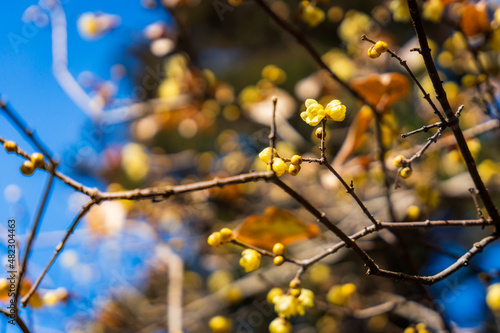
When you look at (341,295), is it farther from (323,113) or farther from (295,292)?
(323,113)

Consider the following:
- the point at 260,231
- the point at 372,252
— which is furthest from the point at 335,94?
the point at 260,231

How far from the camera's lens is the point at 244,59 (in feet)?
11.3

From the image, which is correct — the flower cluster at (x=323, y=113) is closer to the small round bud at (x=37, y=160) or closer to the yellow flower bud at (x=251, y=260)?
the yellow flower bud at (x=251, y=260)

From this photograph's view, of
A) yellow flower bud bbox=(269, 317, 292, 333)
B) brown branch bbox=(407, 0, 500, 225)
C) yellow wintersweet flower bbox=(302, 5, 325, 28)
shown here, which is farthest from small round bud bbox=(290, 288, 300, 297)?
yellow wintersweet flower bbox=(302, 5, 325, 28)

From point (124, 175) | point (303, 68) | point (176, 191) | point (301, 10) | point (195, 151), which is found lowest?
point (176, 191)

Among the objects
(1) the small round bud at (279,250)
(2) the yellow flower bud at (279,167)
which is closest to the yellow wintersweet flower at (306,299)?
(1) the small round bud at (279,250)

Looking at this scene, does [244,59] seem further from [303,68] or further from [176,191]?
[176,191]

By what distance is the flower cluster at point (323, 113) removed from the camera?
68cm

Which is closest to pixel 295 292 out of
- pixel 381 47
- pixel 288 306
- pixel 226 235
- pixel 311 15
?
pixel 288 306

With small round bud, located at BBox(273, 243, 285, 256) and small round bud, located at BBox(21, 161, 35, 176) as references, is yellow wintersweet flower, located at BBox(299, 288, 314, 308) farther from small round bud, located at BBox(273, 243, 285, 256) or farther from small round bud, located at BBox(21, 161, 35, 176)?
small round bud, located at BBox(21, 161, 35, 176)

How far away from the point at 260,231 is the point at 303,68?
2.31m

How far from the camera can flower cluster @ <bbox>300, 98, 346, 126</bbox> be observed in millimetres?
681

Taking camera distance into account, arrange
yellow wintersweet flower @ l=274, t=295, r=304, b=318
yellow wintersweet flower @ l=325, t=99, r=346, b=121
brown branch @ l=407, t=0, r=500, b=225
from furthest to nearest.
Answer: yellow wintersweet flower @ l=274, t=295, r=304, b=318, yellow wintersweet flower @ l=325, t=99, r=346, b=121, brown branch @ l=407, t=0, r=500, b=225

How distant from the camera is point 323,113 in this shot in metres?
0.69
